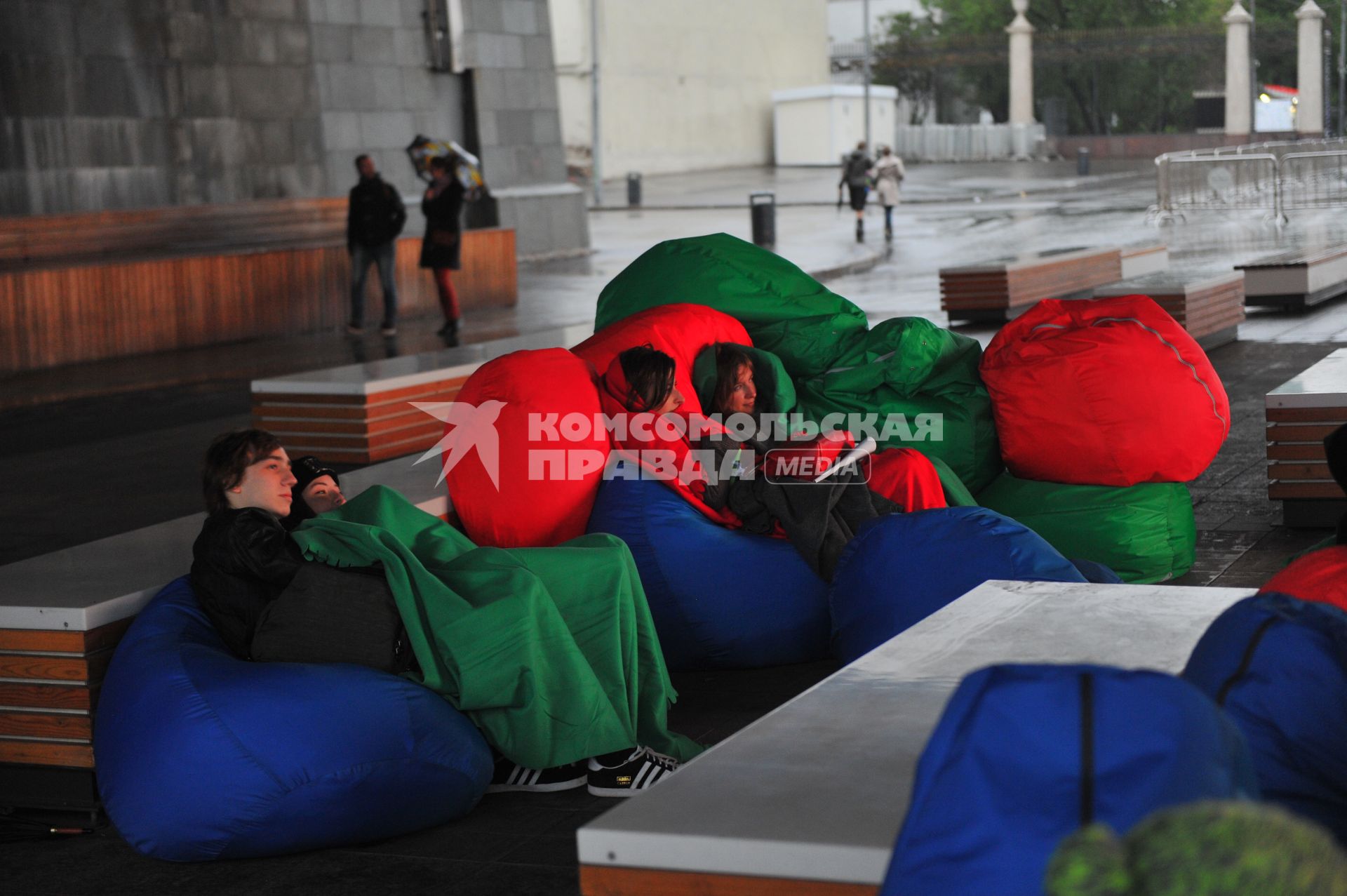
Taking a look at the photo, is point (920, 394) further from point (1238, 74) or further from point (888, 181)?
point (1238, 74)

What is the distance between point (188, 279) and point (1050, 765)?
13606mm

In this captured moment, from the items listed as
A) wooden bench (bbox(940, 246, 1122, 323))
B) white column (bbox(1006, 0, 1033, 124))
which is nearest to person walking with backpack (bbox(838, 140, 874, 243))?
wooden bench (bbox(940, 246, 1122, 323))

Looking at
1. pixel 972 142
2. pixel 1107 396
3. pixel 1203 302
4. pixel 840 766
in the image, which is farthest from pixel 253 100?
pixel 972 142

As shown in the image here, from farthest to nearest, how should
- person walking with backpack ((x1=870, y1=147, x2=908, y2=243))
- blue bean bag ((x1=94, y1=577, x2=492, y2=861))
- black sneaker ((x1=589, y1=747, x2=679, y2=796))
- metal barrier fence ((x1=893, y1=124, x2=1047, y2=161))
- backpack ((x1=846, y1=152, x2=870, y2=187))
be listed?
metal barrier fence ((x1=893, y1=124, x2=1047, y2=161)) < person walking with backpack ((x1=870, y1=147, x2=908, y2=243)) < backpack ((x1=846, y1=152, x2=870, y2=187)) < black sneaker ((x1=589, y1=747, x2=679, y2=796)) < blue bean bag ((x1=94, y1=577, x2=492, y2=861))

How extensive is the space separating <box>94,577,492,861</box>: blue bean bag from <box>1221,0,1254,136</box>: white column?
51.6m

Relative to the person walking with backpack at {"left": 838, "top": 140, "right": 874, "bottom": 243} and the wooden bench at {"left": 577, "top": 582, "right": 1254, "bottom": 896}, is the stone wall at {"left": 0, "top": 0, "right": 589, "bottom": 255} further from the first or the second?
the wooden bench at {"left": 577, "top": 582, "right": 1254, "bottom": 896}

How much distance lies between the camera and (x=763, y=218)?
23406 mm

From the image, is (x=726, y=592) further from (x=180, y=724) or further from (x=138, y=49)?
(x=138, y=49)

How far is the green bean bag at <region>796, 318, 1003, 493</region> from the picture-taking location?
19.7ft

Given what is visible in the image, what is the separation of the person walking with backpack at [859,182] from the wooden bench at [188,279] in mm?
9022

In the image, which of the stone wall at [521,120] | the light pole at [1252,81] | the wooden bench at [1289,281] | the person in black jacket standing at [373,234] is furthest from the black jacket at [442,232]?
the light pole at [1252,81]

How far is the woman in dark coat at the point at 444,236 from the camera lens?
48.2 feet

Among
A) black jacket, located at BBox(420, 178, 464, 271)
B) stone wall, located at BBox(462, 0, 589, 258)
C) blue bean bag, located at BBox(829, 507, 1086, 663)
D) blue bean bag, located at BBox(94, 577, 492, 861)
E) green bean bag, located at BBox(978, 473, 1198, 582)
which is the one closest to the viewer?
blue bean bag, located at BBox(94, 577, 492, 861)

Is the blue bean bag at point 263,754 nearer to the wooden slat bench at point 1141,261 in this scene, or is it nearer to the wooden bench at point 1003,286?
the wooden bench at point 1003,286
